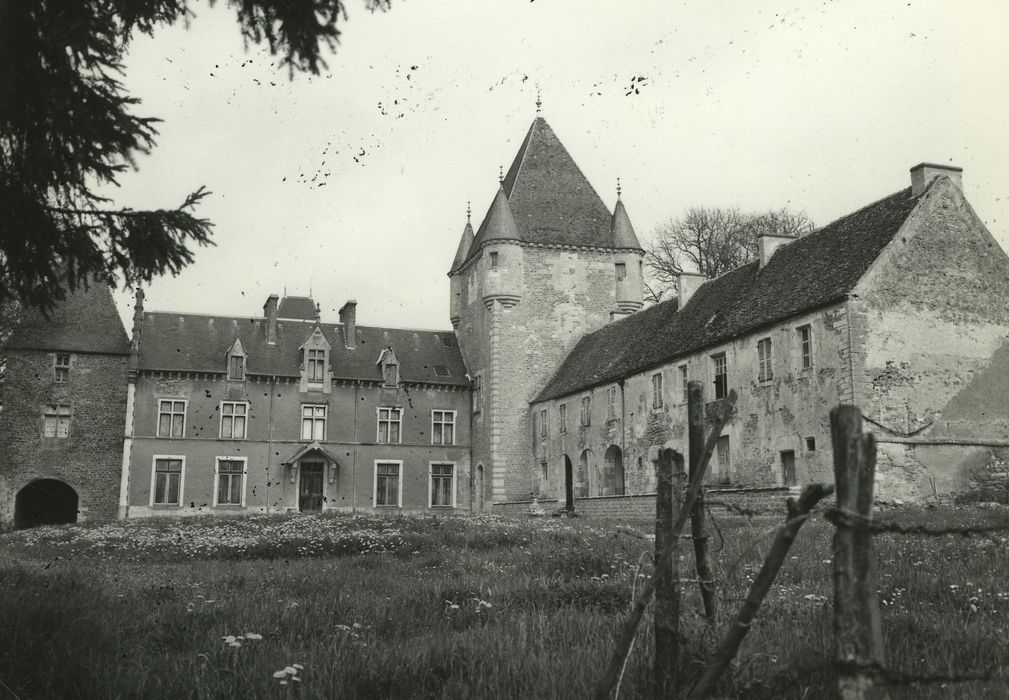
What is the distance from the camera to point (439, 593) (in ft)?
29.0

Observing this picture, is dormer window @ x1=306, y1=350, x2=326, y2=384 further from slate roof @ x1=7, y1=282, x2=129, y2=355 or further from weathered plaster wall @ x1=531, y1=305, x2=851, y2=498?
weathered plaster wall @ x1=531, y1=305, x2=851, y2=498

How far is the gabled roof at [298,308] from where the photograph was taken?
56463 millimetres

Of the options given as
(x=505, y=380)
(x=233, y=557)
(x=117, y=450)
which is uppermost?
(x=505, y=380)

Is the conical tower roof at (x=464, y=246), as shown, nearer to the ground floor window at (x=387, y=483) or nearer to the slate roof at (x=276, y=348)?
the slate roof at (x=276, y=348)

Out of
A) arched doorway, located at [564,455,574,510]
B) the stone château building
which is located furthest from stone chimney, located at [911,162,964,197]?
arched doorway, located at [564,455,574,510]

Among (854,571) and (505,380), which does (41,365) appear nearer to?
(505,380)

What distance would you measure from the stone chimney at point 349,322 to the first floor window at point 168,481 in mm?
9599

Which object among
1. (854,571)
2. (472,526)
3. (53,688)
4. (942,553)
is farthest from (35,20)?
(472,526)

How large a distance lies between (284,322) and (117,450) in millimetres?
9494

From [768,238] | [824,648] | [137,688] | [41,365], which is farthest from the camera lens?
[41,365]

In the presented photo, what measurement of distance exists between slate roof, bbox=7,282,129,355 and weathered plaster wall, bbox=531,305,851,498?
72.3ft

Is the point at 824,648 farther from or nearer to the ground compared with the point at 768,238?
nearer to the ground

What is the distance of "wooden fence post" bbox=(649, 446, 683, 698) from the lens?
15.0 ft

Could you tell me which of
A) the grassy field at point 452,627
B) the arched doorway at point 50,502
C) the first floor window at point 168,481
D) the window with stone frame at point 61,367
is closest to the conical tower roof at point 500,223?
the first floor window at point 168,481
